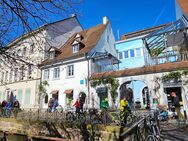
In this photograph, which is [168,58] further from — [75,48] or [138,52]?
[138,52]

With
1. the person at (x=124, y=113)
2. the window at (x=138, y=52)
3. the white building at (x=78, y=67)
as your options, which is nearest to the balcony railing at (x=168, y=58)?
the white building at (x=78, y=67)

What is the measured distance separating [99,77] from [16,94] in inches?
597

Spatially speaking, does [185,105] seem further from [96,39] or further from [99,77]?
[96,39]

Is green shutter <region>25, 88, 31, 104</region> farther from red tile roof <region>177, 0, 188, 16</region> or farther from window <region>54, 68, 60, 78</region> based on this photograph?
red tile roof <region>177, 0, 188, 16</region>

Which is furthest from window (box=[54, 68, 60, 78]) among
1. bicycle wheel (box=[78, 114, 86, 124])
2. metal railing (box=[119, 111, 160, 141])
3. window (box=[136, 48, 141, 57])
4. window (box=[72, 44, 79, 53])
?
metal railing (box=[119, 111, 160, 141])

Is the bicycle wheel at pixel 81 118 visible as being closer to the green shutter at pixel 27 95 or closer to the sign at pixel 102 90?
the sign at pixel 102 90

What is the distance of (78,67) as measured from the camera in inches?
812

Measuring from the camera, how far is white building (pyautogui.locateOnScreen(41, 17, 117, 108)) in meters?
19.8

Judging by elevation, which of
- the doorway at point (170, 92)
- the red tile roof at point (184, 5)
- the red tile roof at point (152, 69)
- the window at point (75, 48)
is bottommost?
the doorway at point (170, 92)

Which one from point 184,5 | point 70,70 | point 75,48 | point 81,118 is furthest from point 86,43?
point 81,118

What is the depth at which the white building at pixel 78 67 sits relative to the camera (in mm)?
19781

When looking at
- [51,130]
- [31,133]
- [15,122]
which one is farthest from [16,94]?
[51,130]

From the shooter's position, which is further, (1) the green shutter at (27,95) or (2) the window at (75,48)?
(1) the green shutter at (27,95)

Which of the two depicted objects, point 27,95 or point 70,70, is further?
point 27,95
